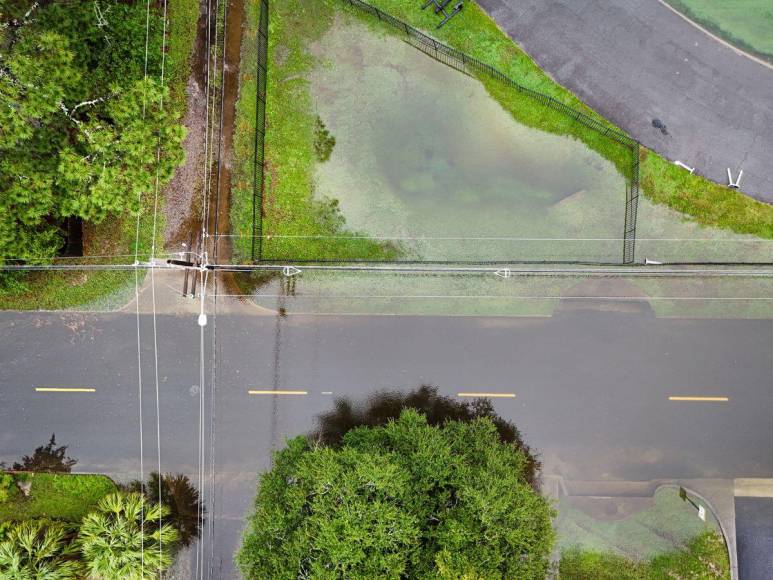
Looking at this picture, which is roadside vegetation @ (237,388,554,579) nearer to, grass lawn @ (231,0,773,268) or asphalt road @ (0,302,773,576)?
asphalt road @ (0,302,773,576)

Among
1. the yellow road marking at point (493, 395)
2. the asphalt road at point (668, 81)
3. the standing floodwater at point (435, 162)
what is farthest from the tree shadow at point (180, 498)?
the asphalt road at point (668, 81)

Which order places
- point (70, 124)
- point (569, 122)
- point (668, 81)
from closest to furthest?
→ point (70, 124), point (668, 81), point (569, 122)

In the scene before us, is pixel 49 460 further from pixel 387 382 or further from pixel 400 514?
pixel 400 514

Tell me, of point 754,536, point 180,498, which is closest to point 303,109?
point 180,498

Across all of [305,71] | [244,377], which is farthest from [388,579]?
[305,71]

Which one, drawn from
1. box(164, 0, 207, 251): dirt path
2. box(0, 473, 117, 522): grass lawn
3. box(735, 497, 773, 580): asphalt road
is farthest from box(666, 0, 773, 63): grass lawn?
box(0, 473, 117, 522): grass lawn

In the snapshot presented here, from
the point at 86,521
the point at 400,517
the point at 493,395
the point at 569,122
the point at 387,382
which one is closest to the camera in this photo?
the point at 400,517
